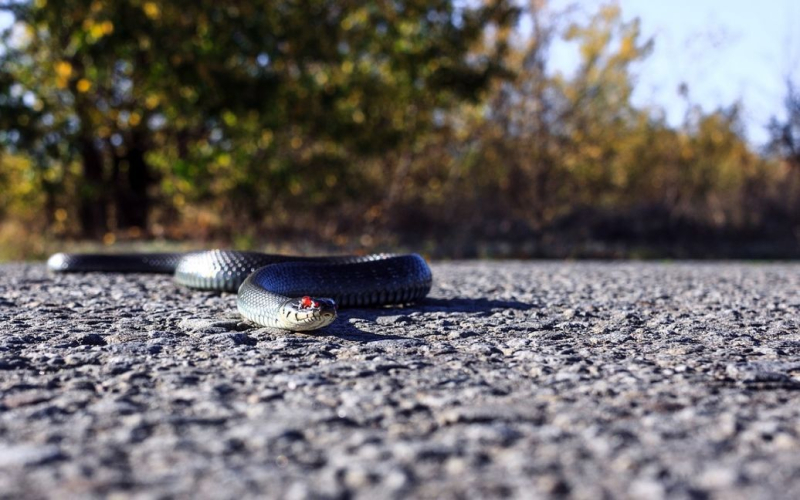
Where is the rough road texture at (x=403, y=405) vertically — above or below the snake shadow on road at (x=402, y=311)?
below

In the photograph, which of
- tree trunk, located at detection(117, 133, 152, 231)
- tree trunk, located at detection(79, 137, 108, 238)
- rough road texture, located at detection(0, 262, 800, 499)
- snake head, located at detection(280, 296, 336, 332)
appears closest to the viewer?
rough road texture, located at detection(0, 262, 800, 499)

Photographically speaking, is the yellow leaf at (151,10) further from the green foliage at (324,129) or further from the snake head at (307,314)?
the snake head at (307,314)

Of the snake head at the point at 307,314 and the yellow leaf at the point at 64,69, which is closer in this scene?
the snake head at the point at 307,314

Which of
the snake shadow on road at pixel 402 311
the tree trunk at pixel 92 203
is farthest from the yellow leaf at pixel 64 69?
the snake shadow on road at pixel 402 311

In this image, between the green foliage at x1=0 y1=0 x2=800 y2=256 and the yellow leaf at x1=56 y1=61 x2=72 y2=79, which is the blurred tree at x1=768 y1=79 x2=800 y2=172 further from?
the yellow leaf at x1=56 y1=61 x2=72 y2=79

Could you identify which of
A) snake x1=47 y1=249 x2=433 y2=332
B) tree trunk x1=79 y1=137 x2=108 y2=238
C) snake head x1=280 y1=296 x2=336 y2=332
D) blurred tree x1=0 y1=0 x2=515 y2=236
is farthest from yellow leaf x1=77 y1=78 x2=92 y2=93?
snake head x1=280 y1=296 x2=336 y2=332

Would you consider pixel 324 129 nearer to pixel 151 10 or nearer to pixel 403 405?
pixel 151 10

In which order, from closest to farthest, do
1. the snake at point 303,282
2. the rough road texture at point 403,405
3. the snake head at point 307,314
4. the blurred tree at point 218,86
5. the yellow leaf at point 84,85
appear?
the rough road texture at point 403,405 < the snake head at point 307,314 < the snake at point 303,282 < the blurred tree at point 218,86 < the yellow leaf at point 84,85

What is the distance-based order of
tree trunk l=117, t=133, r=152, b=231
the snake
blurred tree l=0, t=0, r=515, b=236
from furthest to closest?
tree trunk l=117, t=133, r=152, b=231
blurred tree l=0, t=0, r=515, b=236
the snake
